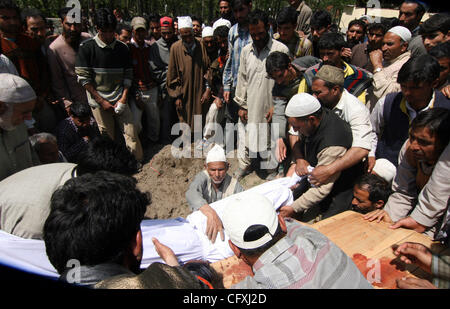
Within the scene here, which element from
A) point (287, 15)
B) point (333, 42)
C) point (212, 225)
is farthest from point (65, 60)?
point (333, 42)

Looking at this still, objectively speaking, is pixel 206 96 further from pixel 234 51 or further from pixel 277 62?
pixel 277 62

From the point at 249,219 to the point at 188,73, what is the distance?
12.1 ft

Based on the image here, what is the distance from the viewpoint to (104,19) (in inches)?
138

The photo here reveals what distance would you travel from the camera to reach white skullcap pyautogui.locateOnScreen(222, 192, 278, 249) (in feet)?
4.30

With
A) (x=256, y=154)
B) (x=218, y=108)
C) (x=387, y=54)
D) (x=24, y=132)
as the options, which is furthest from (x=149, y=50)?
(x=387, y=54)

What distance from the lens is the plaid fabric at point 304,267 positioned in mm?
1194

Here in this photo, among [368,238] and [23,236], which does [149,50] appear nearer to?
[23,236]

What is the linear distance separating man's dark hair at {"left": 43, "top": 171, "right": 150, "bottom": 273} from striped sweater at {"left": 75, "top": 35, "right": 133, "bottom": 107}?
3010 mm

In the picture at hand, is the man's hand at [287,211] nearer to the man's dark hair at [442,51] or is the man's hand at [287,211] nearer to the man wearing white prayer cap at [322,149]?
the man wearing white prayer cap at [322,149]

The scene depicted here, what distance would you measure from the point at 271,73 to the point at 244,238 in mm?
2232

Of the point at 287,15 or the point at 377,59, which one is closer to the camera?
the point at 377,59

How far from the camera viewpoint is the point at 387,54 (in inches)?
125

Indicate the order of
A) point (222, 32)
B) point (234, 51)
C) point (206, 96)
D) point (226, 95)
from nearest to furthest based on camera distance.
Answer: point (234, 51) → point (226, 95) → point (222, 32) → point (206, 96)

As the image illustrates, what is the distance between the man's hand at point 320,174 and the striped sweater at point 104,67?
3.06 metres
